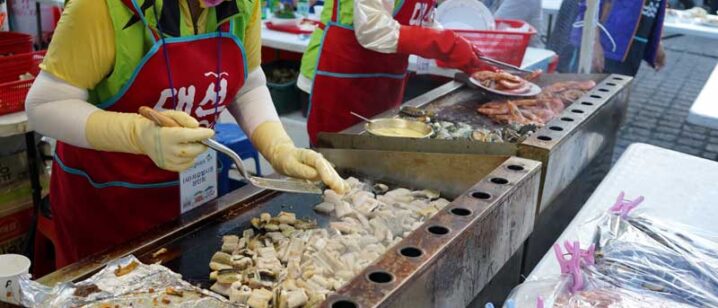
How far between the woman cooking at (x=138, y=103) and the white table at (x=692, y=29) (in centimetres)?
500

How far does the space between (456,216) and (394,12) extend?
1806 mm

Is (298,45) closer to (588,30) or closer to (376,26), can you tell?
(376,26)

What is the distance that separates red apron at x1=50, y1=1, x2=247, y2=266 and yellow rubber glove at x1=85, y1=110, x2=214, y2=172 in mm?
A: 177

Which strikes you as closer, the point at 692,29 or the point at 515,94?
the point at 515,94

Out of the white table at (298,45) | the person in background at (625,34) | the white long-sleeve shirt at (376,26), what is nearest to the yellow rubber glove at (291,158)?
the white long-sleeve shirt at (376,26)

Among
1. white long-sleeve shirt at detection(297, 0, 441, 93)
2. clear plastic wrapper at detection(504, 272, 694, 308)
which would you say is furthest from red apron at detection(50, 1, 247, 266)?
clear plastic wrapper at detection(504, 272, 694, 308)

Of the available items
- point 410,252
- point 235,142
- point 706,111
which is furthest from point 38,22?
point 410,252

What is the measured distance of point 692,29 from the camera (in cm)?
589

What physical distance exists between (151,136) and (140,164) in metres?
0.43

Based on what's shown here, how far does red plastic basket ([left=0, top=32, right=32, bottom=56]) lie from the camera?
313 cm

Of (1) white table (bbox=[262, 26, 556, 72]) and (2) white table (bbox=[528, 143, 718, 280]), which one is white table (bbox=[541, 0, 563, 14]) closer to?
(1) white table (bbox=[262, 26, 556, 72])

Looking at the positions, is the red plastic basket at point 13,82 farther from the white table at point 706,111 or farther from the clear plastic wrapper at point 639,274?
the white table at point 706,111

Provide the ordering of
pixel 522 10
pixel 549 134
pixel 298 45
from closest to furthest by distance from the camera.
→ 1. pixel 549 134
2. pixel 298 45
3. pixel 522 10

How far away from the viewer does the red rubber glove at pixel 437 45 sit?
9.66ft
